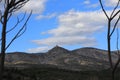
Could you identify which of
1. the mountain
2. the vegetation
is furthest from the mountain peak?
the vegetation

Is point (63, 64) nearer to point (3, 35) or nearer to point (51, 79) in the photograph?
point (51, 79)

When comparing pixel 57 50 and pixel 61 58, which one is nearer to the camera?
pixel 61 58

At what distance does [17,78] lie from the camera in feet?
106

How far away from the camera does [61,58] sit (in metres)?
125

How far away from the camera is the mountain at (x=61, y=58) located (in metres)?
116

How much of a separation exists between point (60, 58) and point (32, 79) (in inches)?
3559

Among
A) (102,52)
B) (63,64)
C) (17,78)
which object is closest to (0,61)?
(17,78)

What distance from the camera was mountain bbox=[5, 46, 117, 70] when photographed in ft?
381

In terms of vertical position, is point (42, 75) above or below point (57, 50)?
below

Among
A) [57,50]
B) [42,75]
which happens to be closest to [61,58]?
[57,50]

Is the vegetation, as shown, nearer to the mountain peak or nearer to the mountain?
the mountain

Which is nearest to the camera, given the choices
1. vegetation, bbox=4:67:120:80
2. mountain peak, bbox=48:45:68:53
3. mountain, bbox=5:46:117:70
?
Result: vegetation, bbox=4:67:120:80

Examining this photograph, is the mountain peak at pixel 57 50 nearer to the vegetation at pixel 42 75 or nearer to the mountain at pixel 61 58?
the mountain at pixel 61 58

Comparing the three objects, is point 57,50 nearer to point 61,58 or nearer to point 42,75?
point 61,58
